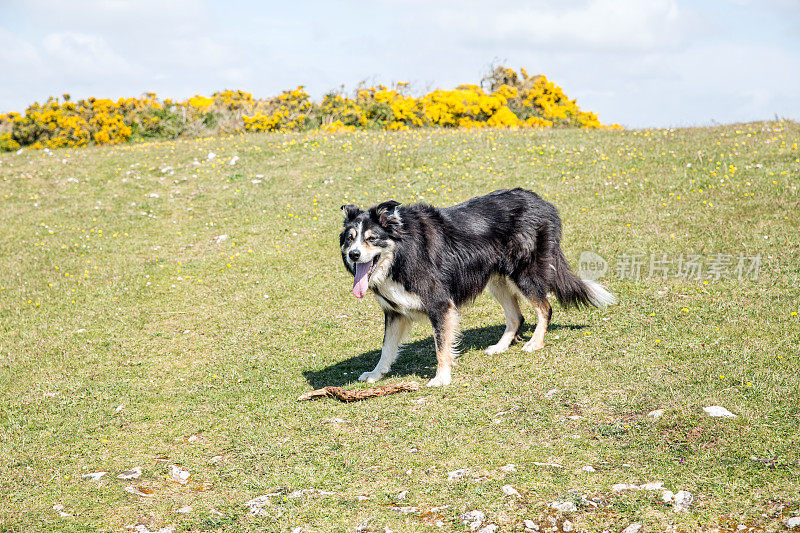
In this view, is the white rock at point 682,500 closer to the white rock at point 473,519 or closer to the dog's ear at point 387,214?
the white rock at point 473,519

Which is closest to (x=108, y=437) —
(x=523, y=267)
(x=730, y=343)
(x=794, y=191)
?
(x=523, y=267)

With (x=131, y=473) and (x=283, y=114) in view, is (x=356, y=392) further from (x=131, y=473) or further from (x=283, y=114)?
(x=283, y=114)

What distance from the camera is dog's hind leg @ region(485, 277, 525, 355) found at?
9297 millimetres

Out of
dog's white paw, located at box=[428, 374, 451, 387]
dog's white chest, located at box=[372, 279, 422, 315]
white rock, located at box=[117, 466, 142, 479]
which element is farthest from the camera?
dog's white paw, located at box=[428, 374, 451, 387]

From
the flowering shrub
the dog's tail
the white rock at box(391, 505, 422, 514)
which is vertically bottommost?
the white rock at box(391, 505, 422, 514)

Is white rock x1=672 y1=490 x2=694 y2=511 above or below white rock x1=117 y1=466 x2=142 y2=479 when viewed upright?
above

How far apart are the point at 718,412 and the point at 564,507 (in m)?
2.27

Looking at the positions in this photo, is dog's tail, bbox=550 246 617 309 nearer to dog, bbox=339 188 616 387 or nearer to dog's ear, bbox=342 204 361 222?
dog, bbox=339 188 616 387

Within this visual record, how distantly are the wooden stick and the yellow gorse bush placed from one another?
18.1 m

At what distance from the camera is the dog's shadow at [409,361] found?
29.5 feet

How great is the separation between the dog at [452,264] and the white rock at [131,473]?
2.93 meters

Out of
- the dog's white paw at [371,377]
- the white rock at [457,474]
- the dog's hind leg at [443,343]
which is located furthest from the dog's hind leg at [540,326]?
the white rock at [457,474]

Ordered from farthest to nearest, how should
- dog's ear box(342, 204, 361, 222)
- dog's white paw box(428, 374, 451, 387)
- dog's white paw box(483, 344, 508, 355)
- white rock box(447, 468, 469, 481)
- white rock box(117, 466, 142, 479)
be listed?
dog's white paw box(483, 344, 508, 355), dog's white paw box(428, 374, 451, 387), dog's ear box(342, 204, 361, 222), white rock box(117, 466, 142, 479), white rock box(447, 468, 469, 481)

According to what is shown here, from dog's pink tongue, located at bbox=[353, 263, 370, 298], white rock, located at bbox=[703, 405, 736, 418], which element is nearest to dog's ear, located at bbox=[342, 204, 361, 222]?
dog's pink tongue, located at bbox=[353, 263, 370, 298]
